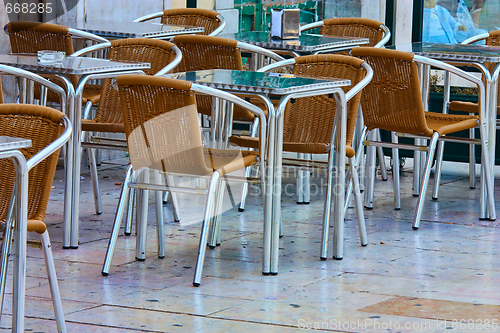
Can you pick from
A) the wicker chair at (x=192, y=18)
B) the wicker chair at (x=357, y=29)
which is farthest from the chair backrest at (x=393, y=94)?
the wicker chair at (x=192, y=18)

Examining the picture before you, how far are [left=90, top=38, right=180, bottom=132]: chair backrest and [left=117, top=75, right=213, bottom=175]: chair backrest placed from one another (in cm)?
101

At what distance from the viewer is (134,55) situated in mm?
4852

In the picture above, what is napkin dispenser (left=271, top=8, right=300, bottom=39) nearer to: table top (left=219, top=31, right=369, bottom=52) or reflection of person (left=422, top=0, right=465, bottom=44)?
table top (left=219, top=31, right=369, bottom=52)

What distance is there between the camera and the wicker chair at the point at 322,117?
13.4 feet

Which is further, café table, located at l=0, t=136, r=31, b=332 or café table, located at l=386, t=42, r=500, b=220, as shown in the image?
café table, located at l=386, t=42, r=500, b=220

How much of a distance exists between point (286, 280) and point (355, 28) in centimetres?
317

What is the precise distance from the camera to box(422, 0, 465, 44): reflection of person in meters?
6.75

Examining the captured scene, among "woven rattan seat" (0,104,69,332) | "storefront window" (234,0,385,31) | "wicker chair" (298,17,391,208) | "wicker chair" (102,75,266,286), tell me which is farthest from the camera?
"storefront window" (234,0,385,31)

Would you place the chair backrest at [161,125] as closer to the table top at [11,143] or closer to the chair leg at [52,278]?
the chair leg at [52,278]

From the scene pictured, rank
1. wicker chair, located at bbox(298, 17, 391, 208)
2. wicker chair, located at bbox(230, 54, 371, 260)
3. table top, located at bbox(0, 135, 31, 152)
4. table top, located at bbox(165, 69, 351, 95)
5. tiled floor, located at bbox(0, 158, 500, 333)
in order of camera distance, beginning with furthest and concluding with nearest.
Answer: wicker chair, located at bbox(298, 17, 391, 208) → wicker chair, located at bbox(230, 54, 371, 260) → table top, located at bbox(165, 69, 351, 95) → tiled floor, located at bbox(0, 158, 500, 333) → table top, located at bbox(0, 135, 31, 152)

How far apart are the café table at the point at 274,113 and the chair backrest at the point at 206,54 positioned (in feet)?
2.87

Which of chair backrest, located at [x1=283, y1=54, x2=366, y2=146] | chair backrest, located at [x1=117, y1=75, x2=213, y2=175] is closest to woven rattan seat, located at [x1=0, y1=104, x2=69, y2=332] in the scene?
chair backrest, located at [x1=117, y1=75, x2=213, y2=175]

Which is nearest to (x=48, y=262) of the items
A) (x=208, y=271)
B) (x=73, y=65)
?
(x=208, y=271)

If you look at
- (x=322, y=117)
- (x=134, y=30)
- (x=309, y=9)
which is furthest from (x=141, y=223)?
(x=309, y=9)
